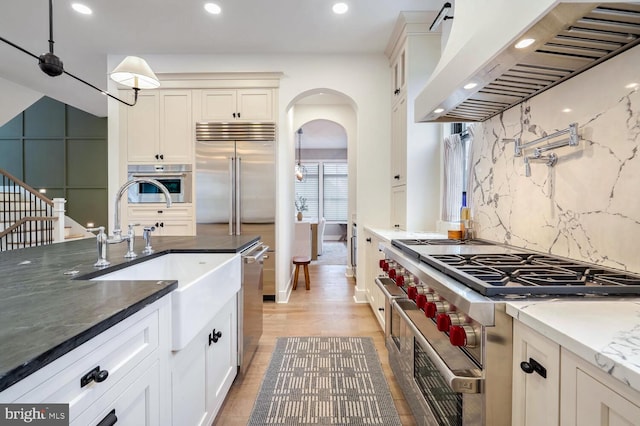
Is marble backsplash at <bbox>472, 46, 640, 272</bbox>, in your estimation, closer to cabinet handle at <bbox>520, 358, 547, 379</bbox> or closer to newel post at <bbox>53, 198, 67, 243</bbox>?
cabinet handle at <bbox>520, 358, 547, 379</bbox>

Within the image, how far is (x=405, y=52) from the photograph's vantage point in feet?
10.1

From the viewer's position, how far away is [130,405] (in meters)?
0.86

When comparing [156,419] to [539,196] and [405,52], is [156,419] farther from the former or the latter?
[405,52]

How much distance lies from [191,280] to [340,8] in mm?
2745

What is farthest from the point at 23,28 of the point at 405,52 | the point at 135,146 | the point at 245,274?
the point at 405,52

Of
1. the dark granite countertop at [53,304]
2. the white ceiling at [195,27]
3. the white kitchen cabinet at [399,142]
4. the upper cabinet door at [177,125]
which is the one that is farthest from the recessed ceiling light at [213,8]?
the dark granite countertop at [53,304]

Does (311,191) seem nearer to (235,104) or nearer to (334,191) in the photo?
(334,191)

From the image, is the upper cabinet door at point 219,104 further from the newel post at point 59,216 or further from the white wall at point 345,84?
the newel post at point 59,216

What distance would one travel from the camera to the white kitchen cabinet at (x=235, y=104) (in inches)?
145

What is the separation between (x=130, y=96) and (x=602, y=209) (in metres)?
4.41

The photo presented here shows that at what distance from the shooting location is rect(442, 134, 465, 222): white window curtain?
2.64 metres

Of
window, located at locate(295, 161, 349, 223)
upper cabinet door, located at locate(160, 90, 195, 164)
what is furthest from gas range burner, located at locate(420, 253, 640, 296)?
window, located at locate(295, 161, 349, 223)

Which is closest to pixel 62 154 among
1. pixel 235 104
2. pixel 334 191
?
pixel 235 104

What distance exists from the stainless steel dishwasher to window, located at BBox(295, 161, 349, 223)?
7219 mm
